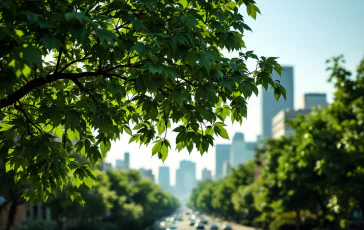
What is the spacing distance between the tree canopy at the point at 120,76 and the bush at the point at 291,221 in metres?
50.2

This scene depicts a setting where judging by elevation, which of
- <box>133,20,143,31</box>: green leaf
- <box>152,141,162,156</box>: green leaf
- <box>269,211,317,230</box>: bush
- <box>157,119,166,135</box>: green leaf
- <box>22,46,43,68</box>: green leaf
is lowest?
<box>269,211,317,230</box>: bush

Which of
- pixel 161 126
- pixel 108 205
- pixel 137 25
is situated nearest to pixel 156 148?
pixel 161 126

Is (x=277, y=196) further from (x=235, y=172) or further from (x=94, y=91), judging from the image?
(x=235, y=172)

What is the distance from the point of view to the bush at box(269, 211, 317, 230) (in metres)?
55.8

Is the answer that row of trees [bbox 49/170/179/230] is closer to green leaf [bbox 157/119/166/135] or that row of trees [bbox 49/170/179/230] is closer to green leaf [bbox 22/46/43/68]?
green leaf [bbox 157/119/166/135]

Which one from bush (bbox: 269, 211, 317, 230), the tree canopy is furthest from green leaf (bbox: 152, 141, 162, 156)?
bush (bbox: 269, 211, 317, 230)

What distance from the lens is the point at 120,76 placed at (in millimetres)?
7383

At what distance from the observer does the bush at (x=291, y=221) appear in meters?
55.8

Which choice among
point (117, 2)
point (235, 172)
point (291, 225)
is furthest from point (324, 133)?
point (235, 172)

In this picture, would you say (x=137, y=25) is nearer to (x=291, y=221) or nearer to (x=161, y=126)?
(x=161, y=126)

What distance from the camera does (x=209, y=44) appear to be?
7566 millimetres

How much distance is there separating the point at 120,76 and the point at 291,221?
5211cm

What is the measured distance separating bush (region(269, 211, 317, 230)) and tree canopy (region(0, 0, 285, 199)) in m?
50.2

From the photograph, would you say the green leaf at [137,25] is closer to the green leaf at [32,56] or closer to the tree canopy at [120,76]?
the tree canopy at [120,76]
